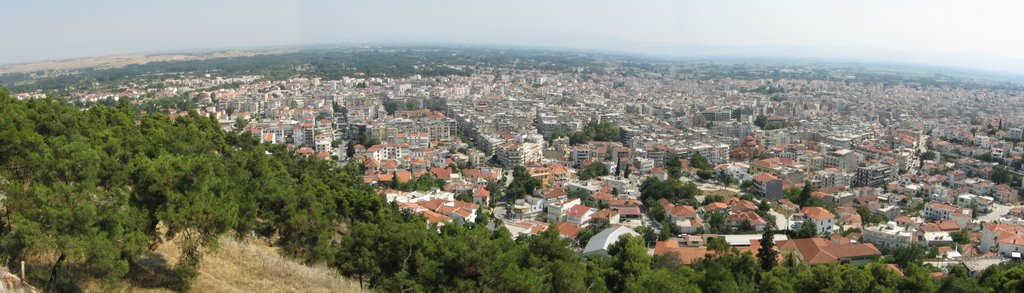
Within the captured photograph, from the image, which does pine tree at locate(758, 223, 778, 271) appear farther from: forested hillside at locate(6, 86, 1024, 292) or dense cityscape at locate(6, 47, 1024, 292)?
forested hillside at locate(6, 86, 1024, 292)

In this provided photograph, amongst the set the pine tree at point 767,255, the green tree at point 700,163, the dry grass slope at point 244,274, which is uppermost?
the dry grass slope at point 244,274

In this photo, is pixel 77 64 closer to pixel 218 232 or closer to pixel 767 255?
pixel 767 255

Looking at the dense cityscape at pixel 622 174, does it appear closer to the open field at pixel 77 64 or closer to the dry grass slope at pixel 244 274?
the dry grass slope at pixel 244 274

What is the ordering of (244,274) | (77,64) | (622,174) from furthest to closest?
(77,64), (622,174), (244,274)

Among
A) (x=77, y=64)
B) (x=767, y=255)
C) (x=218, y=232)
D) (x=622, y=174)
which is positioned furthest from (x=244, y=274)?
(x=77, y=64)

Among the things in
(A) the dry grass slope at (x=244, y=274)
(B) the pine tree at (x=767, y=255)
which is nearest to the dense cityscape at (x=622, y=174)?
(B) the pine tree at (x=767, y=255)

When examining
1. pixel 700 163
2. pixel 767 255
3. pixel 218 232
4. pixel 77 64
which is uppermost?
pixel 218 232
